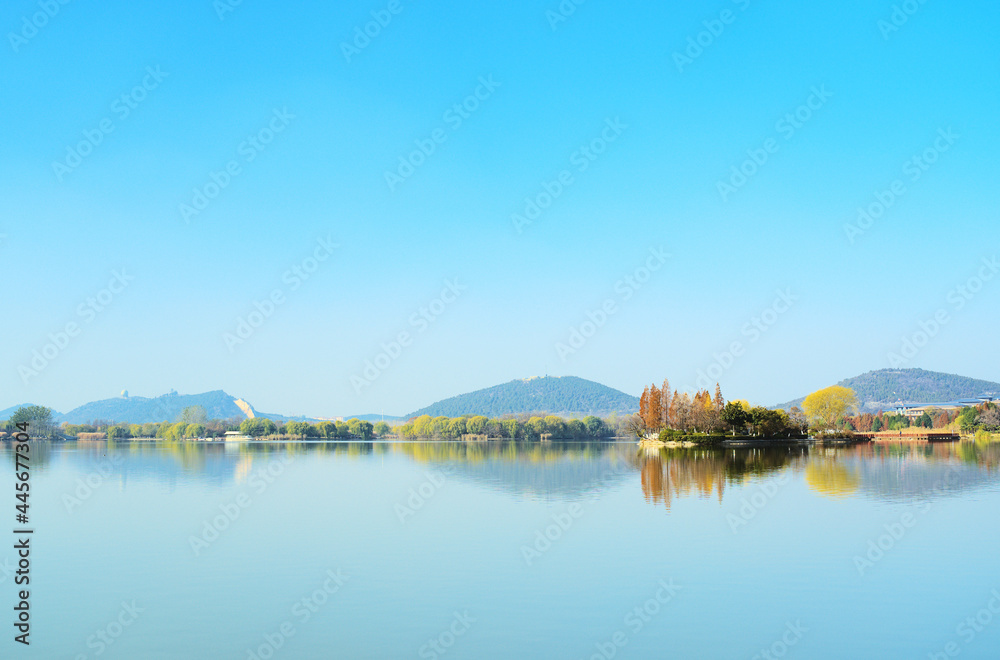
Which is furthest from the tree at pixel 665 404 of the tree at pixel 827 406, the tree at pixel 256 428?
the tree at pixel 256 428

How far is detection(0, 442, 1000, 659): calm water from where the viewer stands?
8.72m

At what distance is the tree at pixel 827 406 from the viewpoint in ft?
299

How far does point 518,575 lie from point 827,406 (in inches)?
3533

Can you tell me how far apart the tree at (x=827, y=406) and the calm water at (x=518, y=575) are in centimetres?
7390

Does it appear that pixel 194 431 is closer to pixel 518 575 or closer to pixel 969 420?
pixel 969 420

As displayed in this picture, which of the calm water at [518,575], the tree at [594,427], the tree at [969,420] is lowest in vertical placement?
the tree at [594,427]

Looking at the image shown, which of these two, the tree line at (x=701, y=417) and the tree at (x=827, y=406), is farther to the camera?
the tree at (x=827, y=406)

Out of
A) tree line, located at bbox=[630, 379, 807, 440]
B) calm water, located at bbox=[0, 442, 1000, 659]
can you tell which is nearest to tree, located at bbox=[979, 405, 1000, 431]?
tree line, located at bbox=[630, 379, 807, 440]

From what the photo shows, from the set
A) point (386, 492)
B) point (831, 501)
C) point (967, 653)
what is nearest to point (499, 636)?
point (967, 653)

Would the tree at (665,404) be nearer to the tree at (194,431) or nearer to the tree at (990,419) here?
the tree at (990,419)

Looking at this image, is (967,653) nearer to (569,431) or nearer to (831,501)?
(831,501)

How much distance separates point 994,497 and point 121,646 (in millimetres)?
21856

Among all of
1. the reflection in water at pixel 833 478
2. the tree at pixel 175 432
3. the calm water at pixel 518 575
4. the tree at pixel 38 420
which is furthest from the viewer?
the tree at pixel 175 432

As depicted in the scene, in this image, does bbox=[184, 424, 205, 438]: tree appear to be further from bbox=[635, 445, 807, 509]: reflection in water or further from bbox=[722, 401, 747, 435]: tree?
bbox=[635, 445, 807, 509]: reflection in water
